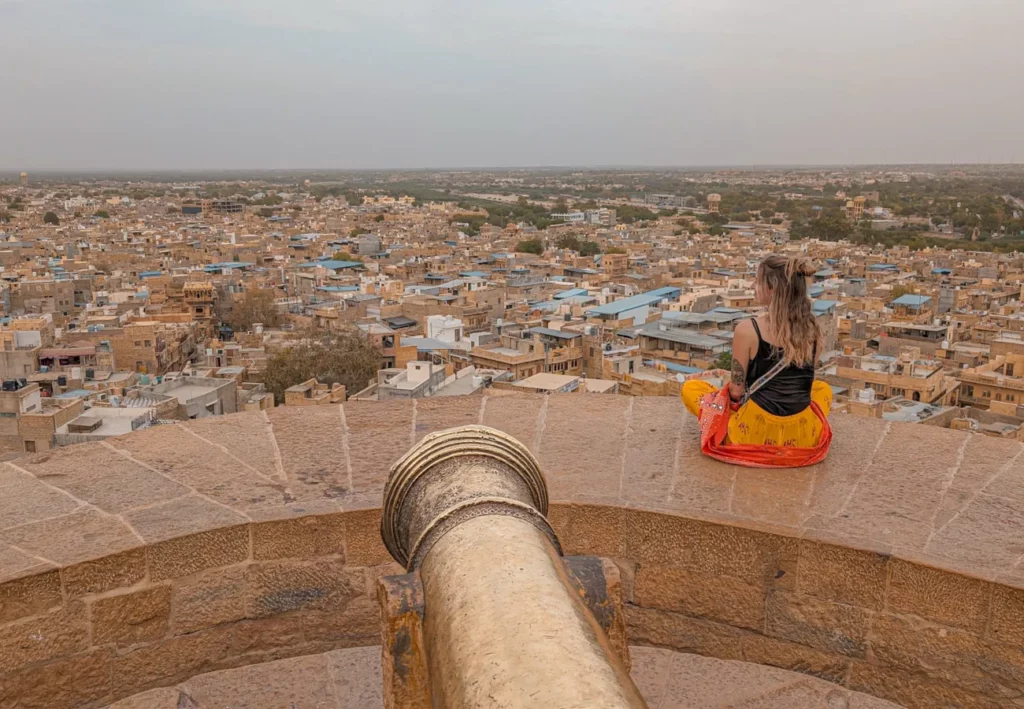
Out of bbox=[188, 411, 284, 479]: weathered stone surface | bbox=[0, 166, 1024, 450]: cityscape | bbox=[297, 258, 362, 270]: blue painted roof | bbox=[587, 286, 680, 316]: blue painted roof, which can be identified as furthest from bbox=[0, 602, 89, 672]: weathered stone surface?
bbox=[297, 258, 362, 270]: blue painted roof

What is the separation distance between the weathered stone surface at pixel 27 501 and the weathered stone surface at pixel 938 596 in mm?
1484

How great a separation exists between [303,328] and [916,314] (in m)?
16.5

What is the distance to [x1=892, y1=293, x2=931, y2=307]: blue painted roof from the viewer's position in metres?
27.9

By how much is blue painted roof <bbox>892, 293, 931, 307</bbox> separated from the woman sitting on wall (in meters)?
27.6

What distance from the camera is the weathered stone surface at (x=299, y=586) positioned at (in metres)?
1.78

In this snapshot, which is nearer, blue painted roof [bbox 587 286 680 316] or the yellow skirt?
the yellow skirt

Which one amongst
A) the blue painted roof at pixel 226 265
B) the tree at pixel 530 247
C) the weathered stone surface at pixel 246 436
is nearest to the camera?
the weathered stone surface at pixel 246 436

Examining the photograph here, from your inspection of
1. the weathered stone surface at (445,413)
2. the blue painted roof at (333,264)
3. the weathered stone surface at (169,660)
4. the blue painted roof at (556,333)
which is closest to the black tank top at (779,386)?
the weathered stone surface at (445,413)

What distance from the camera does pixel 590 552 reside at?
1.90m

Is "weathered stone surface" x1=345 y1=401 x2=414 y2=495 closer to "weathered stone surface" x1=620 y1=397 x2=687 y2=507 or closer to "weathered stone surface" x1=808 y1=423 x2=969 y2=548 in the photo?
"weathered stone surface" x1=620 y1=397 x2=687 y2=507

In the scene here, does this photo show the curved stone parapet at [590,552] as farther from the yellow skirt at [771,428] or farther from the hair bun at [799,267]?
the hair bun at [799,267]

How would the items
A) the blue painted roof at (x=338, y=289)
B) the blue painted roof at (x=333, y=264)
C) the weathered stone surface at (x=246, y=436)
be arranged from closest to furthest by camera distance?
1. the weathered stone surface at (x=246, y=436)
2. the blue painted roof at (x=338, y=289)
3. the blue painted roof at (x=333, y=264)

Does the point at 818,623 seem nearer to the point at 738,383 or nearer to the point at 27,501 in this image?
the point at 738,383

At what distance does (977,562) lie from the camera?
1672mm
